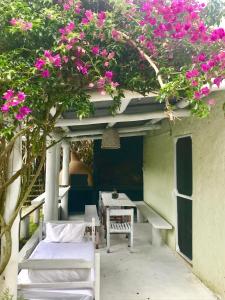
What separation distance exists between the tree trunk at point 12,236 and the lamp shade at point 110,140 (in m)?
3.31

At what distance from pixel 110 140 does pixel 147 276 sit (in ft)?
8.92

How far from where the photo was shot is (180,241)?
5.89 m

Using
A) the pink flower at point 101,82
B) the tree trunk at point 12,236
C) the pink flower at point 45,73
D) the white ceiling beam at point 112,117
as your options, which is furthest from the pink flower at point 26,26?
the white ceiling beam at point 112,117

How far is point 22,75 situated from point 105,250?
15.7ft

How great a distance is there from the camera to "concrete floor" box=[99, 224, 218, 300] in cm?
414

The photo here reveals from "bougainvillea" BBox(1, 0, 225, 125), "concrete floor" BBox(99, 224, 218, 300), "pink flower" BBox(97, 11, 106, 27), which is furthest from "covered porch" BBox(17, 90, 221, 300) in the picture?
"pink flower" BBox(97, 11, 106, 27)

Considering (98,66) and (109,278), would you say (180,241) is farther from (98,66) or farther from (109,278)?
(98,66)

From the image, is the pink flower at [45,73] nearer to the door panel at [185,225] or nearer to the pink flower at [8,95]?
the pink flower at [8,95]

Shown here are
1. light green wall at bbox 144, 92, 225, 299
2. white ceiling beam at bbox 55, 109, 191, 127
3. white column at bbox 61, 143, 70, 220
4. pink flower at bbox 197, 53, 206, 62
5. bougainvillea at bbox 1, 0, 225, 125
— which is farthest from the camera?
white column at bbox 61, 143, 70, 220

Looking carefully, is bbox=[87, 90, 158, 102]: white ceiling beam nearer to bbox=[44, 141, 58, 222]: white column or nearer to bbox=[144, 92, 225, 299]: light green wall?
bbox=[144, 92, 225, 299]: light green wall

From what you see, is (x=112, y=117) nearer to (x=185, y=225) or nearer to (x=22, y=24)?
(x=22, y=24)

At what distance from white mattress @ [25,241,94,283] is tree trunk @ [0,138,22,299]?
69cm

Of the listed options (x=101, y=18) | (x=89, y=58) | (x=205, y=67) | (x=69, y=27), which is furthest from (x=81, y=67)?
(x=205, y=67)

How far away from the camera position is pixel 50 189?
6648 mm
